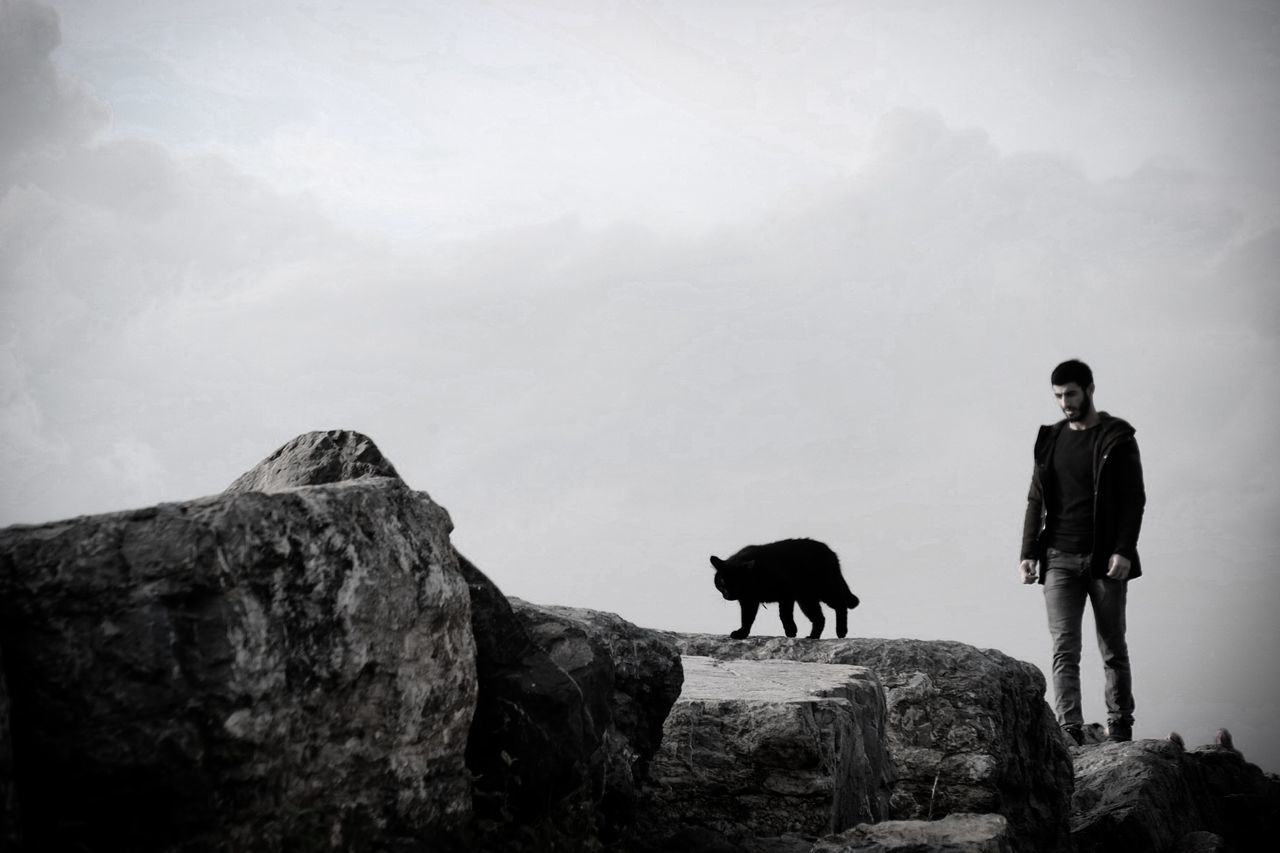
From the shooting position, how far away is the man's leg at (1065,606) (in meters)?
9.23

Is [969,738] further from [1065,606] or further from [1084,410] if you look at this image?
[1084,410]

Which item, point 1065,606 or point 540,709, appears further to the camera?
point 1065,606

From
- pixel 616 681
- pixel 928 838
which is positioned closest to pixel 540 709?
pixel 616 681

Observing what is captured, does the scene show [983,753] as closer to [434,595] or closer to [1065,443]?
[1065,443]

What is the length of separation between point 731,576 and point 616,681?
20.9 ft

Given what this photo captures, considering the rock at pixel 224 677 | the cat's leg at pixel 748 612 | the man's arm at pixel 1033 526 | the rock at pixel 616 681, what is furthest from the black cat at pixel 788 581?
the rock at pixel 224 677

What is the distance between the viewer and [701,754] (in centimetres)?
578

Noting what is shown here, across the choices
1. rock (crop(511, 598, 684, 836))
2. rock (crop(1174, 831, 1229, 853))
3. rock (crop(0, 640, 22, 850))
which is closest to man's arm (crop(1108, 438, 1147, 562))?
rock (crop(1174, 831, 1229, 853))

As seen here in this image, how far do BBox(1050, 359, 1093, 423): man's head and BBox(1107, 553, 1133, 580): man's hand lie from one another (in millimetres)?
1370

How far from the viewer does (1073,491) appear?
9.34 m

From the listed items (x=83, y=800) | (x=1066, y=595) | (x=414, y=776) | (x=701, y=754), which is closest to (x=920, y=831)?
(x=701, y=754)

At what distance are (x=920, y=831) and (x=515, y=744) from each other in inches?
84.1

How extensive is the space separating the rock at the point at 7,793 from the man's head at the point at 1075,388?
28.7 feet

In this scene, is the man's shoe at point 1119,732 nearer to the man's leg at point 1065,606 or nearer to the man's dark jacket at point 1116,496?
the man's leg at point 1065,606
